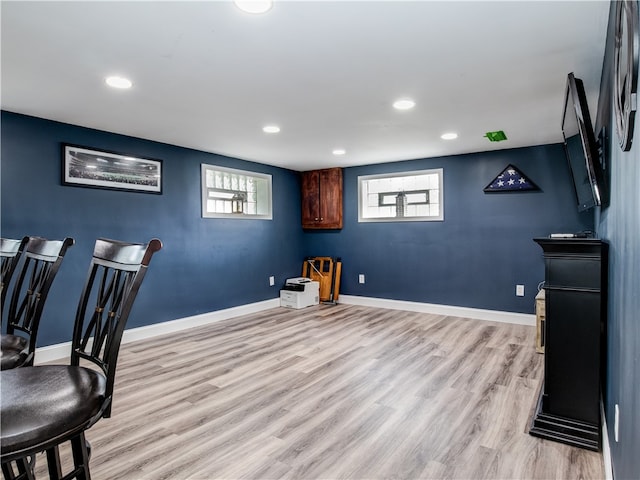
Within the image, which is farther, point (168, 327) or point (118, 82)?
point (168, 327)

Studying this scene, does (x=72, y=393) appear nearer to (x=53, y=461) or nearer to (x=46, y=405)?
(x=46, y=405)

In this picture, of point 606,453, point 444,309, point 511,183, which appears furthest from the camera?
point 444,309

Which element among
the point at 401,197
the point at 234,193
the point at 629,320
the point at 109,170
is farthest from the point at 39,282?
the point at 401,197

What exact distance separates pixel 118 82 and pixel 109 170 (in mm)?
1511

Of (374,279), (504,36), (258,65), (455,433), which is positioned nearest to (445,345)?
(455,433)

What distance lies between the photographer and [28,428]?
93cm

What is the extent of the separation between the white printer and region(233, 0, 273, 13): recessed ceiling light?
4335 mm

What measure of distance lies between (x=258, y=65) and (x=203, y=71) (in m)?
0.38

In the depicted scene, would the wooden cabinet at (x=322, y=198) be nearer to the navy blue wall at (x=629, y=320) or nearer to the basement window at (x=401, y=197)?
the basement window at (x=401, y=197)

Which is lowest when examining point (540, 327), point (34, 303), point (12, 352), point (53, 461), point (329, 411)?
point (329, 411)

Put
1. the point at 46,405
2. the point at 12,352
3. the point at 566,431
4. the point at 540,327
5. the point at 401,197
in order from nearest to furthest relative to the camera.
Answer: the point at 46,405 < the point at 12,352 < the point at 566,431 < the point at 540,327 < the point at 401,197

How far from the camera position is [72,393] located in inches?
43.5

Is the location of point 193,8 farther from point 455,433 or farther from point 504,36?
point 455,433

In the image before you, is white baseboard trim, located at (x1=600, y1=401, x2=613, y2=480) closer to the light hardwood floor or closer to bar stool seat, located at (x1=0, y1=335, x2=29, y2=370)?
the light hardwood floor
